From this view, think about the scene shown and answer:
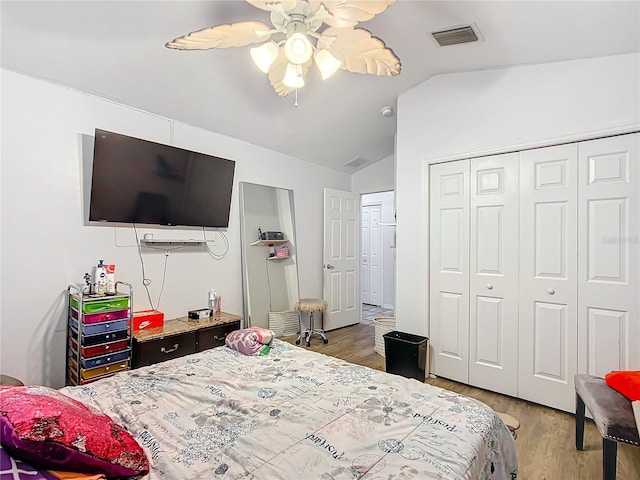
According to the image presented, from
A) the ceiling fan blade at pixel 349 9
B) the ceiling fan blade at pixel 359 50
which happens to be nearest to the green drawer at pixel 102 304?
the ceiling fan blade at pixel 359 50

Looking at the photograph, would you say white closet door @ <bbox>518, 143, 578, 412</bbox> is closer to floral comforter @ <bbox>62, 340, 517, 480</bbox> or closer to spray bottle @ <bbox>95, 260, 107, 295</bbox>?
floral comforter @ <bbox>62, 340, 517, 480</bbox>

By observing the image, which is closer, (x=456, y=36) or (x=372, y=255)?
(x=456, y=36)

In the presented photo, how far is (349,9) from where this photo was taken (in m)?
1.54

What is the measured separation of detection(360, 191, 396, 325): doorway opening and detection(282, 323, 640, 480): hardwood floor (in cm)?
367

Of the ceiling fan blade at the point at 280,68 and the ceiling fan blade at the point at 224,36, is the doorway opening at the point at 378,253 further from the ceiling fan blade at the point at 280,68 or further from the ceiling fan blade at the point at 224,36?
the ceiling fan blade at the point at 224,36

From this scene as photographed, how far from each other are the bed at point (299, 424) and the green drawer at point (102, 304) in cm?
84

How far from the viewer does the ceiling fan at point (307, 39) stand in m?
1.57

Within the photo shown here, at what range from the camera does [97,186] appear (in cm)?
276

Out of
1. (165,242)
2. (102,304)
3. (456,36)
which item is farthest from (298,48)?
(165,242)

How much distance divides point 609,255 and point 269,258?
3.37 metres

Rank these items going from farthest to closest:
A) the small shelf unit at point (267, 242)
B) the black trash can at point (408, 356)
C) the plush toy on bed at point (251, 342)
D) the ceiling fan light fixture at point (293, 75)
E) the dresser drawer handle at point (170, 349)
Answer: the small shelf unit at point (267, 242) → the black trash can at point (408, 356) → the dresser drawer handle at point (170, 349) → the plush toy on bed at point (251, 342) → the ceiling fan light fixture at point (293, 75)

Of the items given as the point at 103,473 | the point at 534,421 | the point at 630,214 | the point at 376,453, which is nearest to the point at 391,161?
the point at 630,214

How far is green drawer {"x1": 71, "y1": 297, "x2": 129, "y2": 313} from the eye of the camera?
→ 2475 mm

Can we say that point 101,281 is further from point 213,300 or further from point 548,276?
point 548,276
